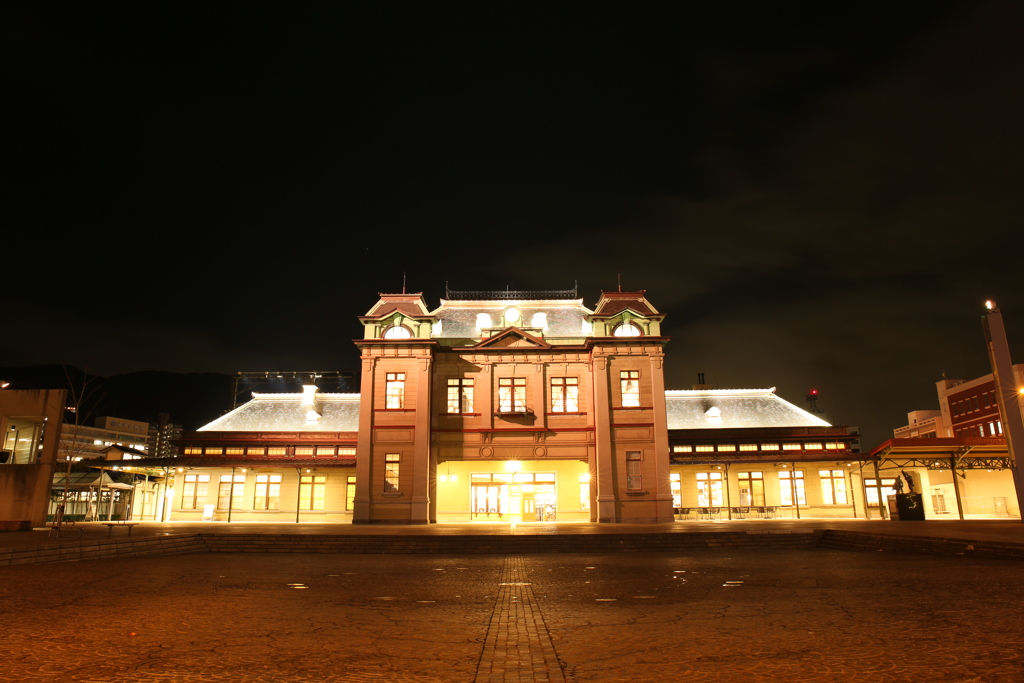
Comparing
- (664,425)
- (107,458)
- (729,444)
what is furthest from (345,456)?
(729,444)

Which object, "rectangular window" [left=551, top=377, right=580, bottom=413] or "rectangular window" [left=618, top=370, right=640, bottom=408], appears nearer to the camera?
"rectangular window" [left=618, top=370, right=640, bottom=408]

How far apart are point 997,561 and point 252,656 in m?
16.2

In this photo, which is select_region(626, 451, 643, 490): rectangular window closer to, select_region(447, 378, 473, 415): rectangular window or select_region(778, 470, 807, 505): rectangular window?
select_region(447, 378, 473, 415): rectangular window

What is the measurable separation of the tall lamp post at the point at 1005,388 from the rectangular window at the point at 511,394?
20023mm

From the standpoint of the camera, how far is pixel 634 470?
33.3m

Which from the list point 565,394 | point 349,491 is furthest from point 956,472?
point 349,491

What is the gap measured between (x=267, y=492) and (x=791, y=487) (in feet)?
95.6

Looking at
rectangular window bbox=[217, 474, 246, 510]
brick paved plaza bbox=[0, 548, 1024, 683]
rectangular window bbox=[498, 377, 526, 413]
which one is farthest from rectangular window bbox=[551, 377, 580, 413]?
brick paved plaza bbox=[0, 548, 1024, 683]

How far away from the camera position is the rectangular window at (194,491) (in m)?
35.9

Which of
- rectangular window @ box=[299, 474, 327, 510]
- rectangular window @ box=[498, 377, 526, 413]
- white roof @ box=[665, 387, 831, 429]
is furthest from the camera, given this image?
white roof @ box=[665, 387, 831, 429]

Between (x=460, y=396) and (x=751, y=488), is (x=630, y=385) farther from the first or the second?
(x=751, y=488)

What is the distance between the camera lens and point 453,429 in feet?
111

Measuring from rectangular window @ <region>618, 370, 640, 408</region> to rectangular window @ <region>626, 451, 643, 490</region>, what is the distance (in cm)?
269

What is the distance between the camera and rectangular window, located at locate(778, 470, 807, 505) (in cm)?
3603
